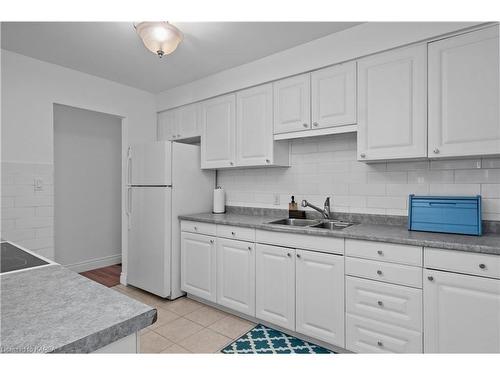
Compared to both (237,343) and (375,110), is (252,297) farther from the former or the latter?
(375,110)

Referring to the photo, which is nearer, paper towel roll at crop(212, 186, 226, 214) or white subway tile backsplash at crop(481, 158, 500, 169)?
white subway tile backsplash at crop(481, 158, 500, 169)

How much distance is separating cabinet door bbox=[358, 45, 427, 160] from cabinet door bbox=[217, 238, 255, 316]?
1266 millimetres

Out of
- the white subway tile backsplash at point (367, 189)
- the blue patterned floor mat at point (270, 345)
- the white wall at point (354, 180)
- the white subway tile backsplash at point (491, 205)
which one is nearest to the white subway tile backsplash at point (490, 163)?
the white wall at point (354, 180)

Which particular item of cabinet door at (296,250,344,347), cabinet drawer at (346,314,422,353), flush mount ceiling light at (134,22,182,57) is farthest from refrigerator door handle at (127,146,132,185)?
cabinet drawer at (346,314,422,353)

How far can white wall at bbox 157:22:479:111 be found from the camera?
1.98 meters

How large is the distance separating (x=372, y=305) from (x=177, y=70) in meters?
2.82

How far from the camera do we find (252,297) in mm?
2488

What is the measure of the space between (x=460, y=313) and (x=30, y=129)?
3.68 meters

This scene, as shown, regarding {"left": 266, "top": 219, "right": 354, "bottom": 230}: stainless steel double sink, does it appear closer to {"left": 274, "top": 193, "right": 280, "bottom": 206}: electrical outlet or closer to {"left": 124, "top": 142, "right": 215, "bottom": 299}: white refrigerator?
{"left": 274, "top": 193, "right": 280, "bottom": 206}: electrical outlet

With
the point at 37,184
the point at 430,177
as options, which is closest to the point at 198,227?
the point at 37,184

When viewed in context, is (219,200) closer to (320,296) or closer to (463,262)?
(320,296)

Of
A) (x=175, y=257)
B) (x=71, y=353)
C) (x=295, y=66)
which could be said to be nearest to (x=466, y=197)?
(x=295, y=66)

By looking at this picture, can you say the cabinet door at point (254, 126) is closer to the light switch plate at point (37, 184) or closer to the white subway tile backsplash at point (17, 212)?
the light switch plate at point (37, 184)

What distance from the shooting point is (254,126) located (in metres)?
2.84
